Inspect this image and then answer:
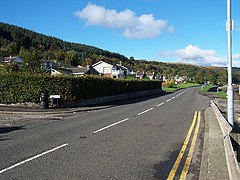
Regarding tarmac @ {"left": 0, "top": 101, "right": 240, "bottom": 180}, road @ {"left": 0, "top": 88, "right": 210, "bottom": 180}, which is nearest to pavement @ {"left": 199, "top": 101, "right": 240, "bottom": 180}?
tarmac @ {"left": 0, "top": 101, "right": 240, "bottom": 180}

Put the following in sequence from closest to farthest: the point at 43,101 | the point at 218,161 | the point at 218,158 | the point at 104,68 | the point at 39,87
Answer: the point at 218,161
the point at 218,158
the point at 43,101
the point at 39,87
the point at 104,68

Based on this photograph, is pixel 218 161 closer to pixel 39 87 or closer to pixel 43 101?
pixel 43 101

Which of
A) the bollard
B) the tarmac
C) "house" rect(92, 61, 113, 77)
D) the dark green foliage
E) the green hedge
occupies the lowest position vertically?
the tarmac

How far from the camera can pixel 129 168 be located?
6559 mm

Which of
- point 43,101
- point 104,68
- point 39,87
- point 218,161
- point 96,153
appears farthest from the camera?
point 104,68

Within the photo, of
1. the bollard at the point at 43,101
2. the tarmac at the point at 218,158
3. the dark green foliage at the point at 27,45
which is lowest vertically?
the tarmac at the point at 218,158

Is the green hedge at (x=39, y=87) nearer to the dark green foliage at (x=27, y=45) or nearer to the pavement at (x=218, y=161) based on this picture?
the pavement at (x=218, y=161)

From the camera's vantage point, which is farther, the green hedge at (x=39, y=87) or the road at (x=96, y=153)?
the green hedge at (x=39, y=87)

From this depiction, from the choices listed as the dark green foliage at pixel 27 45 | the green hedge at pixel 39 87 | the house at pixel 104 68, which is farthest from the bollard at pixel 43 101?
the dark green foliage at pixel 27 45

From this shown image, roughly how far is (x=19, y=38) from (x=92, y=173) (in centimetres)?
14733

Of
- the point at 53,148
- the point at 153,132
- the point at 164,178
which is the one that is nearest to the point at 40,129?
the point at 53,148

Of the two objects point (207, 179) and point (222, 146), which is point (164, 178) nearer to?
point (207, 179)

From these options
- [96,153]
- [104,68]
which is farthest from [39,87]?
[104,68]

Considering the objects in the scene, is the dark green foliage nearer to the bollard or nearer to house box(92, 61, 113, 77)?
house box(92, 61, 113, 77)
